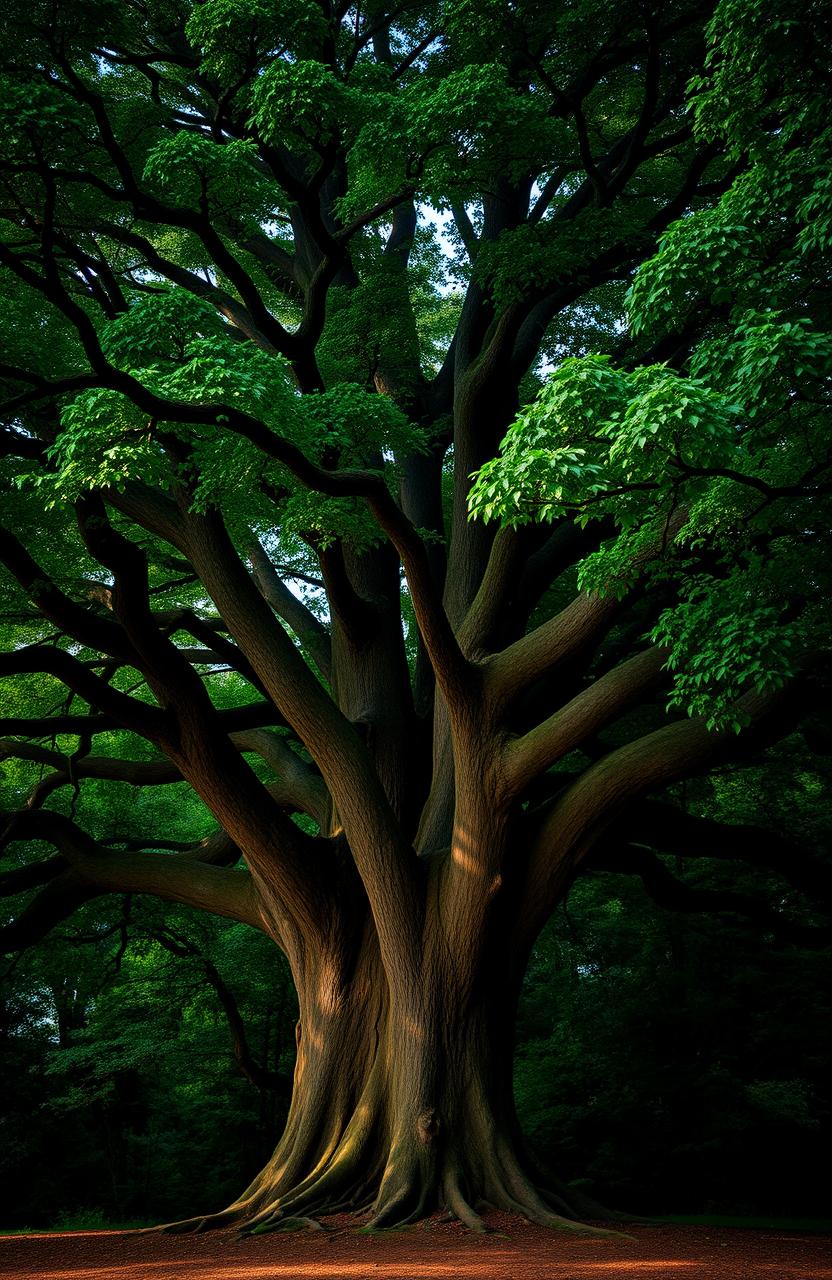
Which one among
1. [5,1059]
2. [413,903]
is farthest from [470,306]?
[5,1059]

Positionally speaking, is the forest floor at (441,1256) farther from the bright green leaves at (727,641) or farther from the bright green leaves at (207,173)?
the bright green leaves at (207,173)

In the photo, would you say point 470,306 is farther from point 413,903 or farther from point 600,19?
point 413,903

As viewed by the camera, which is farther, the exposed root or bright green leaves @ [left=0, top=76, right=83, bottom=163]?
the exposed root

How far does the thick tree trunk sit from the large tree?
4 cm

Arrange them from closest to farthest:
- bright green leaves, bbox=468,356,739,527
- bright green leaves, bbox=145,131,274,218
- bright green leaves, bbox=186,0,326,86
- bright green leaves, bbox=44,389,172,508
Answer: bright green leaves, bbox=468,356,739,527
bright green leaves, bbox=44,389,172,508
bright green leaves, bbox=145,131,274,218
bright green leaves, bbox=186,0,326,86

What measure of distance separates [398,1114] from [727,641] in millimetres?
4637

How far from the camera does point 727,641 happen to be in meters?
5.48

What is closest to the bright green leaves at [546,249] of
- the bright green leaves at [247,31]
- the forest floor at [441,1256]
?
the bright green leaves at [247,31]

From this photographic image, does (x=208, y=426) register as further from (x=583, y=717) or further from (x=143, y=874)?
(x=143, y=874)

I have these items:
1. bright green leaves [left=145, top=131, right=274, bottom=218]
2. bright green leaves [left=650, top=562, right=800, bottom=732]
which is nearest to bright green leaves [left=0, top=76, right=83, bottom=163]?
bright green leaves [left=145, top=131, right=274, bottom=218]

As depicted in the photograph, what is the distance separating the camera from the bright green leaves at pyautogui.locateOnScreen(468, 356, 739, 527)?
4.38m

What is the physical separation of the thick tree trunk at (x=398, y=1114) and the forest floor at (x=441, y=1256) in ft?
1.11

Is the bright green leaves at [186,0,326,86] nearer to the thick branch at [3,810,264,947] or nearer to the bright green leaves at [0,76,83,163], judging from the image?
the bright green leaves at [0,76,83,163]

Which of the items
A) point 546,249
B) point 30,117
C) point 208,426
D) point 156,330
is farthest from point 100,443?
point 546,249
